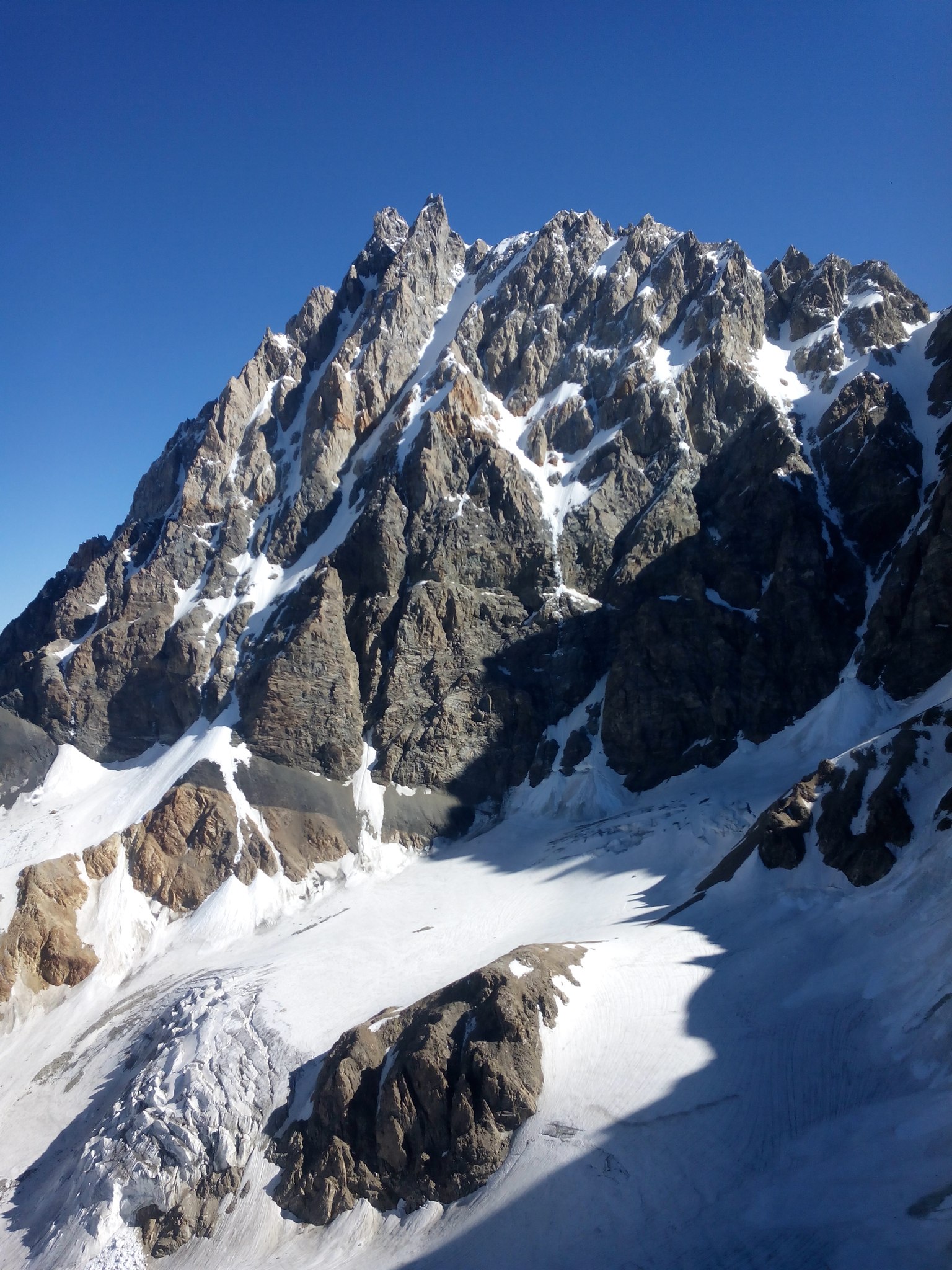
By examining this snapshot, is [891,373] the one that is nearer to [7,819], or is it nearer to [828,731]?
[828,731]

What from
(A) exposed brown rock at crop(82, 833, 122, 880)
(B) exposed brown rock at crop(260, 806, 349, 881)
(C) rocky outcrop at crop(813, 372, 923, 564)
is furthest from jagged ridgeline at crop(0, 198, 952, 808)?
(A) exposed brown rock at crop(82, 833, 122, 880)

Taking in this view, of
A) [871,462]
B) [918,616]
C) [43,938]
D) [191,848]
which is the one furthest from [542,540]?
[43,938]

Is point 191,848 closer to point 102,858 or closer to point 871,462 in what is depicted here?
point 102,858

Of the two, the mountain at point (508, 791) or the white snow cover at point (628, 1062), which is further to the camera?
the mountain at point (508, 791)

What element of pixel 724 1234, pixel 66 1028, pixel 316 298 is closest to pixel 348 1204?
pixel 724 1234

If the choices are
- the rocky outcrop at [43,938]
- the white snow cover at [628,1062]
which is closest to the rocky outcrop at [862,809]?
the white snow cover at [628,1062]

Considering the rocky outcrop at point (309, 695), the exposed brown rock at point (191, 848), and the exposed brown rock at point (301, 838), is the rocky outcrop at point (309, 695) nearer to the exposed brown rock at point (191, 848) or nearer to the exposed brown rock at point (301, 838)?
the exposed brown rock at point (301, 838)
